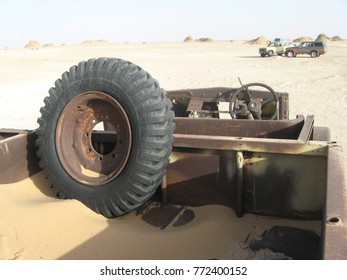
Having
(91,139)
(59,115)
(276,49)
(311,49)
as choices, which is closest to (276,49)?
(276,49)

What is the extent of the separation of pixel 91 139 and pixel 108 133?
18cm

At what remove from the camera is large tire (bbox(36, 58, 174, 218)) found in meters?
2.86

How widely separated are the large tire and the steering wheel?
209 cm

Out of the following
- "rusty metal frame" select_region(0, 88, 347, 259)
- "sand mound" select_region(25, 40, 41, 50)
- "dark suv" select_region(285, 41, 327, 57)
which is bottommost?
"rusty metal frame" select_region(0, 88, 347, 259)

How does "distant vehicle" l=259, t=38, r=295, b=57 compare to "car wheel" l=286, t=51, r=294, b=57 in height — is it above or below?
above

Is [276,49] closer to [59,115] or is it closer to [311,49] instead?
[311,49]

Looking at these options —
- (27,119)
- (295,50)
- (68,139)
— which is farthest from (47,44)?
(68,139)

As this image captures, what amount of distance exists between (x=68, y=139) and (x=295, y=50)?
27.8m

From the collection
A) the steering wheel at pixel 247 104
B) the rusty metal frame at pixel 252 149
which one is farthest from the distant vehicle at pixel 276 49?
the rusty metal frame at pixel 252 149

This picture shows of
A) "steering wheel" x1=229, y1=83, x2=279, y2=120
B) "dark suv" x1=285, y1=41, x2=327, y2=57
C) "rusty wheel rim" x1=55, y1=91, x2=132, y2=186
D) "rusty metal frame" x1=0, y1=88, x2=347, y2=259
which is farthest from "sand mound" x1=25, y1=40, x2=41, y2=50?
"rusty wheel rim" x1=55, y1=91, x2=132, y2=186

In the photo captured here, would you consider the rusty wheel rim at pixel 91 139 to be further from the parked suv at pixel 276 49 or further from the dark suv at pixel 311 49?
the parked suv at pixel 276 49

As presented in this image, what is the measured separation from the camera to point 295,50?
28594 millimetres

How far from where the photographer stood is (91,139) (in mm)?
3455

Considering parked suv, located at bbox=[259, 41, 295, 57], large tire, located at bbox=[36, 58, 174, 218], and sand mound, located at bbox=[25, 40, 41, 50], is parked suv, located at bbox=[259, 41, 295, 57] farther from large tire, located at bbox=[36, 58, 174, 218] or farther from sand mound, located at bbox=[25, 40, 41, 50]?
sand mound, located at bbox=[25, 40, 41, 50]
